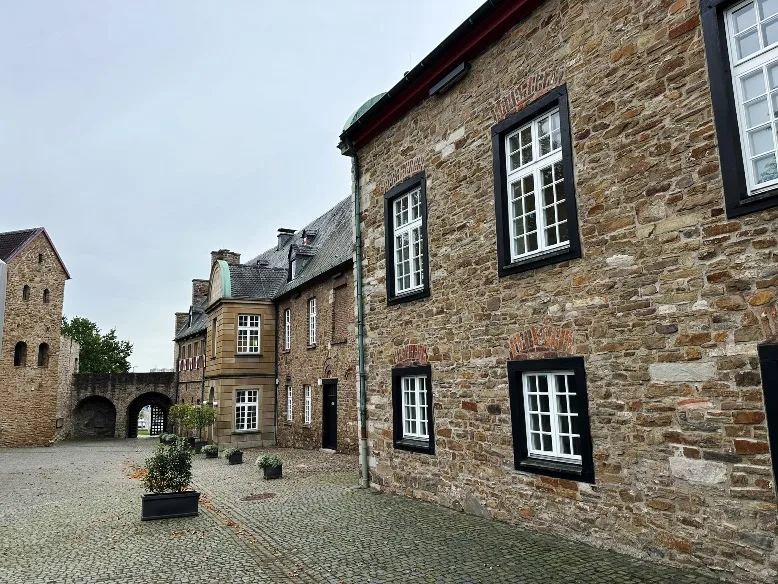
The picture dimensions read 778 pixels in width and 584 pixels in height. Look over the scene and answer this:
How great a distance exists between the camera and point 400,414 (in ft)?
33.6

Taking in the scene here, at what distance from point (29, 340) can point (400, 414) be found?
2416 centimetres

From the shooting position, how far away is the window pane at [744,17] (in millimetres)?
5383

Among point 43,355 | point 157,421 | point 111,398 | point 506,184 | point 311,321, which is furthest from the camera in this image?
point 157,421

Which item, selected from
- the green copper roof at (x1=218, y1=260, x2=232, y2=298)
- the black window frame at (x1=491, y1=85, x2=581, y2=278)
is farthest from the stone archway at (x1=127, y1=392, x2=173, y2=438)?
the black window frame at (x1=491, y1=85, x2=581, y2=278)

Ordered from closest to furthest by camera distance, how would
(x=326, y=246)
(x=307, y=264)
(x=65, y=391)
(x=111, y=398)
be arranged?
(x=326, y=246), (x=307, y=264), (x=65, y=391), (x=111, y=398)

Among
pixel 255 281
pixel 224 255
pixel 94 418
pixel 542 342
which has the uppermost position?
pixel 224 255

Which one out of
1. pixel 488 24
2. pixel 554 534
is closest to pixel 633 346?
pixel 554 534

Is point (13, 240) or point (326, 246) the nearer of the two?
point (326, 246)

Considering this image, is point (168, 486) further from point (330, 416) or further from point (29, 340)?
point (29, 340)

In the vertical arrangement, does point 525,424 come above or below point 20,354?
below

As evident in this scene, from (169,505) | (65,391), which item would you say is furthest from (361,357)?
(65,391)

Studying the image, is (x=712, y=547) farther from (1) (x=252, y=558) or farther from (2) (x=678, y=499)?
(1) (x=252, y=558)

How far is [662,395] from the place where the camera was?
19.0 feet

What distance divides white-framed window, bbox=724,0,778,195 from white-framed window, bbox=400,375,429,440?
5.73 metres
